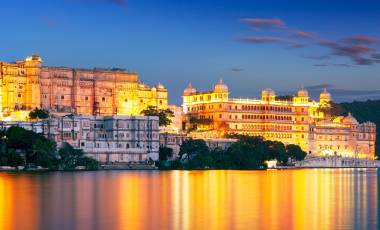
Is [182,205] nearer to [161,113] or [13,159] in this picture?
[13,159]

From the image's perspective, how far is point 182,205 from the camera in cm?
4388

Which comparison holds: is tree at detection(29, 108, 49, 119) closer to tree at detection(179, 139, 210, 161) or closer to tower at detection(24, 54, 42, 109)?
tower at detection(24, 54, 42, 109)

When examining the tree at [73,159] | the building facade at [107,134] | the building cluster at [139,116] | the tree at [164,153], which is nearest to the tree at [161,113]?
the building cluster at [139,116]

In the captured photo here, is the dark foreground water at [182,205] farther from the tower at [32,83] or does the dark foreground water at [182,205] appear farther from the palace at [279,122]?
the palace at [279,122]

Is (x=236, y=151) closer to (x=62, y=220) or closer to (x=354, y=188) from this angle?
(x=354, y=188)

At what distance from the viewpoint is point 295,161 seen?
11619 centimetres

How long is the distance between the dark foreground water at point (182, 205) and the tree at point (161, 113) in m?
45.0

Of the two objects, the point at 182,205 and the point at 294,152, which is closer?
the point at 182,205

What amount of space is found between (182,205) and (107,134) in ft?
165

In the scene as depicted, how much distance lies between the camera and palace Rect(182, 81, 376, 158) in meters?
123

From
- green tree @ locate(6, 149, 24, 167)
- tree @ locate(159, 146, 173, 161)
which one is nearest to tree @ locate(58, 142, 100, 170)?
green tree @ locate(6, 149, 24, 167)

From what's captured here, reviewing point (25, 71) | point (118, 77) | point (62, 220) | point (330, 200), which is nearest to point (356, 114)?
Answer: point (118, 77)

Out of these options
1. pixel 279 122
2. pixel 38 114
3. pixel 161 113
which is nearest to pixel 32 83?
pixel 38 114

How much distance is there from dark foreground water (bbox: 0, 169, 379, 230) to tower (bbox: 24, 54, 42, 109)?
134 feet
